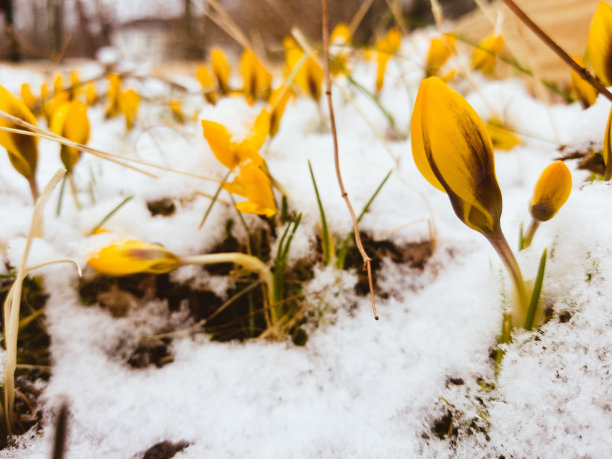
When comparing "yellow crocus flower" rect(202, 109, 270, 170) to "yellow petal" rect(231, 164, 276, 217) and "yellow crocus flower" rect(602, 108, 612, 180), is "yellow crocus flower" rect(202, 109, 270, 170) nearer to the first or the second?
"yellow petal" rect(231, 164, 276, 217)

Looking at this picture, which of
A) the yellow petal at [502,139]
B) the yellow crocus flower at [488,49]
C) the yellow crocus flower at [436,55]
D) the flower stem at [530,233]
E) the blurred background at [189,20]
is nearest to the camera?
the flower stem at [530,233]

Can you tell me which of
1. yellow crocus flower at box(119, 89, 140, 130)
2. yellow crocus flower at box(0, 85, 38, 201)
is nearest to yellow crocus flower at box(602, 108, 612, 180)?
yellow crocus flower at box(0, 85, 38, 201)

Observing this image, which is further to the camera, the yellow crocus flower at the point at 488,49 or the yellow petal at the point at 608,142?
the yellow crocus flower at the point at 488,49

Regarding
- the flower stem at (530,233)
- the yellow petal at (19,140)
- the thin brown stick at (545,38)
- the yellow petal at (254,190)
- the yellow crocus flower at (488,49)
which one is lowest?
the flower stem at (530,233)

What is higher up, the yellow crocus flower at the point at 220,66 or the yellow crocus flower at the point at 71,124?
the yellow crocus flower at the point at 220,66

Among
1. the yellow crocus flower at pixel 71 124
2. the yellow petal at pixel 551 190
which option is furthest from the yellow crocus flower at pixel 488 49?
the yellow crocus flower at pixel 71 124

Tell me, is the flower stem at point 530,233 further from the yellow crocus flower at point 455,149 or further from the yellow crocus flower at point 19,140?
the yellow crocus flower at point 19,140

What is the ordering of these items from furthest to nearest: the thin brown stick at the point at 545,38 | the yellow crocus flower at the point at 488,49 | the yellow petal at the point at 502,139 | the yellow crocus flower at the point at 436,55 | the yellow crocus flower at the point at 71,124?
the yellow crocus flower at the point at 436,55, the yellow crocus flower at the point at 488,49, the yellow petal at the point at 502,139, the yellow crocus flower at the point at 71,124, the thin brown stick at the point at 545,38
